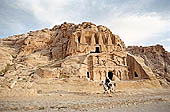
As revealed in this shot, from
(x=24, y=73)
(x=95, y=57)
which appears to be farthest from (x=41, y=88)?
(x=95, y=57)

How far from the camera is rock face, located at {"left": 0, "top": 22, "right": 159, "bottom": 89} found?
2816 centimetres

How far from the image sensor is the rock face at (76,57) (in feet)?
92.4

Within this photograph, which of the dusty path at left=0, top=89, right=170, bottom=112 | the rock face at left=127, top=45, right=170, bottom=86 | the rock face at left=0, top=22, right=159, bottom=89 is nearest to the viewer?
the dusty path at left=0, top=89, right=170, bottom=112

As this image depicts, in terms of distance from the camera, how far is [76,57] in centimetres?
3186

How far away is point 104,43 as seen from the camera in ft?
141

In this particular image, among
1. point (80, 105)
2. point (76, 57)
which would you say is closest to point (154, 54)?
point (76, 57)

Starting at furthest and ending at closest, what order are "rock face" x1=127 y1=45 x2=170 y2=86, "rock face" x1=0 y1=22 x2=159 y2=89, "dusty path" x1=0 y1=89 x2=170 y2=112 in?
"rock face" x1=127 y1=45 x2=170 y2=86
"rock face" x1=0 y1=22 x2=159 y2=89
"dusty path" x1=0 y1=89 x2=170 y2=112

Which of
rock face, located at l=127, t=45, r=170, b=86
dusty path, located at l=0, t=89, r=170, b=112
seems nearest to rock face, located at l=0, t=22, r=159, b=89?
dusty path, located at l=0, t=89, r=170, b=112

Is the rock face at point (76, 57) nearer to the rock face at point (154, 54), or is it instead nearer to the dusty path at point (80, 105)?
the dusty path at point (80, 105)

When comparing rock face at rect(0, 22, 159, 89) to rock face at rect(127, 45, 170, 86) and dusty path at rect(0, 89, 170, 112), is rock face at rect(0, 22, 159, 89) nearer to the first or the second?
dusty path at rect(0, 89, 170, 112)

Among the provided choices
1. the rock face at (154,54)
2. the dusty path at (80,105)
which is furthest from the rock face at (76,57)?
the rock face at (154,54)

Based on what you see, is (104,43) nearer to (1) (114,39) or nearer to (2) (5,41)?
(1) (114,39)

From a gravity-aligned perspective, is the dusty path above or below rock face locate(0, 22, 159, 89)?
below

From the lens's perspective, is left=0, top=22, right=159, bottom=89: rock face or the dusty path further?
left=0, top=22, right=159, bottom=89: rock face
